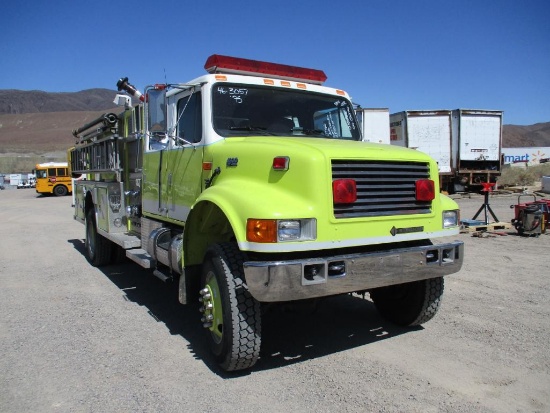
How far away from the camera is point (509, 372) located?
3.72m

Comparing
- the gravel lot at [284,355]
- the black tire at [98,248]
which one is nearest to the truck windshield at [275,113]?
the gravel lot at [284,355]

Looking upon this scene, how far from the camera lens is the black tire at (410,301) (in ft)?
14.9

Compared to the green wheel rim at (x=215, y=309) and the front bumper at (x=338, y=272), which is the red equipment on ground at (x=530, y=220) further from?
the green wheel rim at (x=215, y=309)

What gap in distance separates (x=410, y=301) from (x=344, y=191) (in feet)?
5.82

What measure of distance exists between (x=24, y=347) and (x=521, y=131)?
148915 mm

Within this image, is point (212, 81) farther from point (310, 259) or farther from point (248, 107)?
point (310, 259)

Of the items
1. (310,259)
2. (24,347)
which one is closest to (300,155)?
(310,259)

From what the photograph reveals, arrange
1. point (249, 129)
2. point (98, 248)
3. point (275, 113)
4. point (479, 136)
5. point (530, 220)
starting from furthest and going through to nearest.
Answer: point (479, 136) < point (530, 220) < point (98, 248) < point (275, 113) < point (249, 129)

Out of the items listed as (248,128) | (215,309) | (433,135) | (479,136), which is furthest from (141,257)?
(479,136)

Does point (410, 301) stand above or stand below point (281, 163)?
below

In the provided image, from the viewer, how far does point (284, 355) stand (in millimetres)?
4168

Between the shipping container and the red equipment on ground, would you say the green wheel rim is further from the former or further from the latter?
the shipping container

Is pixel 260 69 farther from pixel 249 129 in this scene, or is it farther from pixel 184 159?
pixel 184 159

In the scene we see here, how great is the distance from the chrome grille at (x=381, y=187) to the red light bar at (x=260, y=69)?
1900 mm
